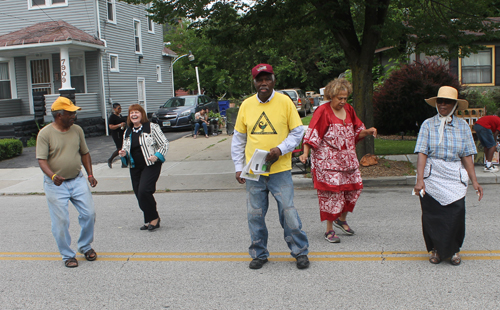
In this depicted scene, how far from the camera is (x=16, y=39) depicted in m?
20.4

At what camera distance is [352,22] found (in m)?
10.4

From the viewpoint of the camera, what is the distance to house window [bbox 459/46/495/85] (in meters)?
18.6

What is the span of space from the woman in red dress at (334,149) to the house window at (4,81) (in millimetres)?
21695

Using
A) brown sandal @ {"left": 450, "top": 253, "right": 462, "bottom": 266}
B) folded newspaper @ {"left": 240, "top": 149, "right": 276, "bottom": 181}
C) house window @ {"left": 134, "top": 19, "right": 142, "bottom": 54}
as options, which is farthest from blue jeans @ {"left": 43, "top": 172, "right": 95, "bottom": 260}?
house window @ {"left": 134, "top": 19, "right": 142, "bottom": 54}

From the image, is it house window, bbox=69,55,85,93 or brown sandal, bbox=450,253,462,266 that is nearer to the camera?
brown sandal, bbox=450,253,462,266

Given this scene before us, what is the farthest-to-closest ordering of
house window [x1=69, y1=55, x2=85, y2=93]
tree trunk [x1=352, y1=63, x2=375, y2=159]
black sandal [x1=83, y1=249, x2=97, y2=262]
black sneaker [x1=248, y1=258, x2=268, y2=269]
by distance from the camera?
1. house window [x1=69, y1=55, x2=85, y2=93]
2. tree trunk [x1=352, y1=63, x2=375, y2=159]
3. black sandal [x1=83, y1=249, x2=97, y2=262]
4. black sneaker [x1=248, y1=258, x2=268, y2=269]

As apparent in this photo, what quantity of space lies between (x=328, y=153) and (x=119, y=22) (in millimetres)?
20790

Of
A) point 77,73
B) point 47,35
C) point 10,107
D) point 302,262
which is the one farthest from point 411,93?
point 10,107

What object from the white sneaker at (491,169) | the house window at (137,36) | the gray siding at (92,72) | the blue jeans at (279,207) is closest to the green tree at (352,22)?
the white sneaker at (491,169)

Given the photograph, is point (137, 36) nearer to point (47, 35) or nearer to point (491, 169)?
point (47, 35)

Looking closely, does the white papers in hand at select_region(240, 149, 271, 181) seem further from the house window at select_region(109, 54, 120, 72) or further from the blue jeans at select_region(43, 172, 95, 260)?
the house window at select_region(109, 54, 120, 72)

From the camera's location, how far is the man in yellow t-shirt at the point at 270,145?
4.41 meters

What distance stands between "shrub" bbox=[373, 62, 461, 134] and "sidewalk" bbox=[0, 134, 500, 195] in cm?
430

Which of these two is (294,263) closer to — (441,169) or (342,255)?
(342,255)
